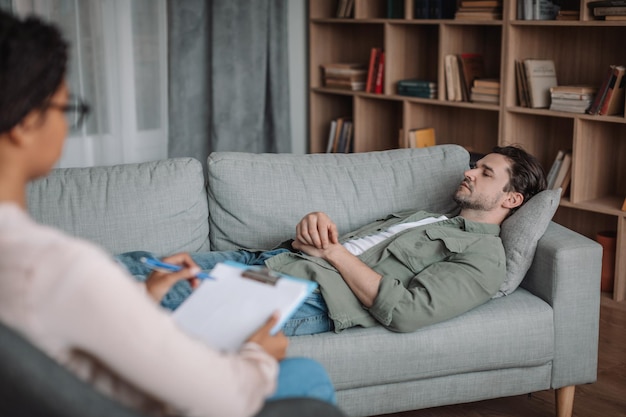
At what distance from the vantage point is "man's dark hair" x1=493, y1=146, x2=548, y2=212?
8.10ft

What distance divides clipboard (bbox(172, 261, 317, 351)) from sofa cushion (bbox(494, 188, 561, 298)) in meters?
1.07

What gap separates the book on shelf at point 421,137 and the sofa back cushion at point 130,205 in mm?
1841

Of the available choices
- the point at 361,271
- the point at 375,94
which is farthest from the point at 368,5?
the point at 361,271

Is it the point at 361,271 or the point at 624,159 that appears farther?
the point at 624,159

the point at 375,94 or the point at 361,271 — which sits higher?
the point at 375,94

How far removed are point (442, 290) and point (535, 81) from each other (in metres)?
1.77

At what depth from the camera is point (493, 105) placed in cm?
372

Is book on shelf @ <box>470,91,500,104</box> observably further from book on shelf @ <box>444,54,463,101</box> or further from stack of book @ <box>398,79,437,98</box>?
stack of book @ <box>398,79,437,98</box>

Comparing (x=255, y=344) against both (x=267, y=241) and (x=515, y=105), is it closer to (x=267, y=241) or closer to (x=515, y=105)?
(x=267, y=241)

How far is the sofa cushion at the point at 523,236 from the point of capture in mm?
2314

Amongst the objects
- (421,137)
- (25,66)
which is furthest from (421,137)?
(25,66)

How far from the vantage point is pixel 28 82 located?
1.03 meters

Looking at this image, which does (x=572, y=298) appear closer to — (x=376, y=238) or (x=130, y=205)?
(x=376, y=238)

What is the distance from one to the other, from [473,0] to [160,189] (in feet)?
6.54
